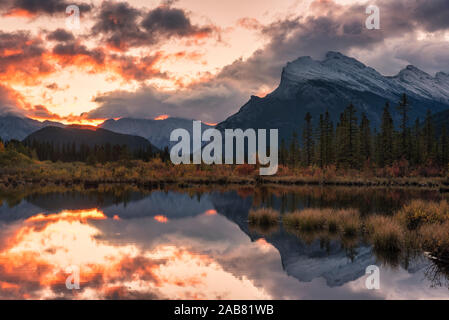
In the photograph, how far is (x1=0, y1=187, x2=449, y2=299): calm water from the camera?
1255 centimetres

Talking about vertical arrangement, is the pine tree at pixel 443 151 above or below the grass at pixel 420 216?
above

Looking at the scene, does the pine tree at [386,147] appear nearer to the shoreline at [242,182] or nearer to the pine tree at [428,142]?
the pine tree at [428,142]

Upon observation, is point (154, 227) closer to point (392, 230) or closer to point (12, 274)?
point (12, 274)

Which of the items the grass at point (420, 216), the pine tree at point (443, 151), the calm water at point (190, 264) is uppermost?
the pine tree at point (443, 151)

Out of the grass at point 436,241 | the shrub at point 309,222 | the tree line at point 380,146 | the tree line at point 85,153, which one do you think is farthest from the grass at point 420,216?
the tree line at point 85,153

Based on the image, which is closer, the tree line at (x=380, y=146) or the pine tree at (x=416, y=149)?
the pine tree at (x=416, y=149)

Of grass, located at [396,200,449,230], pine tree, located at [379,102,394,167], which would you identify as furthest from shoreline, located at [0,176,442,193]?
grass, located at [396,200,449,230]

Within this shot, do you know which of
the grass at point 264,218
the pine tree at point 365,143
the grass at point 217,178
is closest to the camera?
the grass at point 264,218

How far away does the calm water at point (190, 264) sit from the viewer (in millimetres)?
12547

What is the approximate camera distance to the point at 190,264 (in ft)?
53.7

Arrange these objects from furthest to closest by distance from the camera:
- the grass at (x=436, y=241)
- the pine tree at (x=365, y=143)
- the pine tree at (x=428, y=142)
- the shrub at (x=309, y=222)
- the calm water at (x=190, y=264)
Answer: the pine tree at (x=365, y=143) → the pine tree at (x=428, y=142) → the shrub at (x=309, y=222) → the grass at (x=436, y=241) → the calm water at (x=190, y=264)

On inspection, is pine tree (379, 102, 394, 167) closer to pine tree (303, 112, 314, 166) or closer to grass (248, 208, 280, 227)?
pine tree (303, 112, 314, 166)
